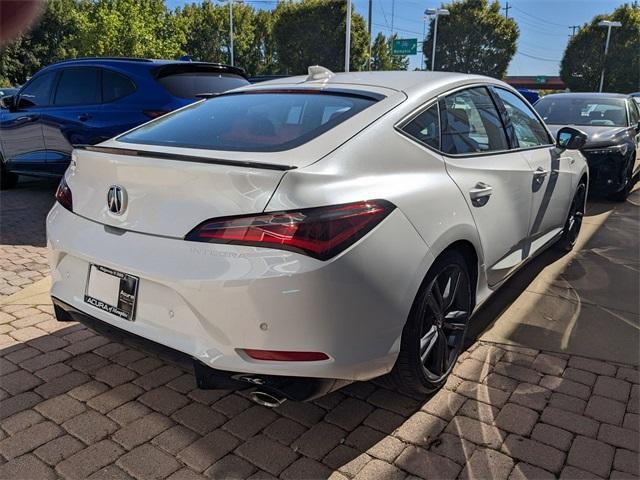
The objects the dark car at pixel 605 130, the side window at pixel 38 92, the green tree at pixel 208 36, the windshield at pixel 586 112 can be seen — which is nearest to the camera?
the side window at pixel 38 92

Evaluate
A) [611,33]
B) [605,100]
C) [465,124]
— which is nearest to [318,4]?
[611,33]

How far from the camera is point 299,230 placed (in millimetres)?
1979

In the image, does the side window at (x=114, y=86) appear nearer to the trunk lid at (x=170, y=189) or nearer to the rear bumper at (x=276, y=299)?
the trunk lid at (x=170, y=189)

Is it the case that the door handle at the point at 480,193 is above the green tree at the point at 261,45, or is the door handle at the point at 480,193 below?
below

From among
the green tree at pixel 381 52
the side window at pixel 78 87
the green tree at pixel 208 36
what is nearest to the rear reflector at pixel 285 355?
the side window at pixel 78 87

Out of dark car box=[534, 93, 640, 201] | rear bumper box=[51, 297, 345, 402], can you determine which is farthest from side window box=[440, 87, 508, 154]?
dark car box=[534, 93, 640, 201]

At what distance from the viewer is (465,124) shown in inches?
121

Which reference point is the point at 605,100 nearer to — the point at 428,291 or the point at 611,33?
the point at 428,291

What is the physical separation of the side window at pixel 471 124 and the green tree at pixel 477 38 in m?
47.3

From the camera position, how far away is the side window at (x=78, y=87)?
20.5 ft

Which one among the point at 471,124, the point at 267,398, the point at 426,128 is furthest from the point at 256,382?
the point at 471,124

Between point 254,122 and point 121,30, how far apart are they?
19.1m

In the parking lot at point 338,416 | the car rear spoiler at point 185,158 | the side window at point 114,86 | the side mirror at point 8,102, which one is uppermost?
the side window at point 114,86

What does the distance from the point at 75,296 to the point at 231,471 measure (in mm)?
1056
